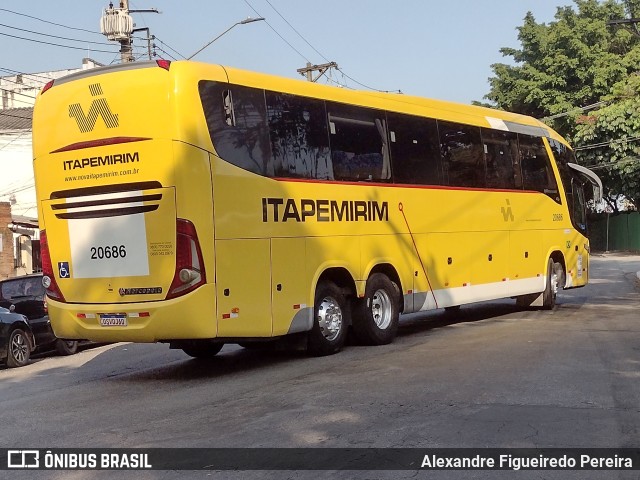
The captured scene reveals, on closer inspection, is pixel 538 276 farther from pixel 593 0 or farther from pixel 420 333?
pixel 593 0

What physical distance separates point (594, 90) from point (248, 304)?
133 feet

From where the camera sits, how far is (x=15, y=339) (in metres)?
13.1

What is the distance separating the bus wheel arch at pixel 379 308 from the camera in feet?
39.0

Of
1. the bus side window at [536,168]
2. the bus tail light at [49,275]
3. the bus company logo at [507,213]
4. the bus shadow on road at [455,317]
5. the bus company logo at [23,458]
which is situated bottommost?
the bus shadow on road at [455,317]

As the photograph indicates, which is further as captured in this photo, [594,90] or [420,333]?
[594,90]

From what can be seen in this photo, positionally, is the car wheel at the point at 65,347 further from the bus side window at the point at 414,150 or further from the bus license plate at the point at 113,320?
the bus side window at the point at 414,150

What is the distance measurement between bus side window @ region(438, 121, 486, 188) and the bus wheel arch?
7.97 ft

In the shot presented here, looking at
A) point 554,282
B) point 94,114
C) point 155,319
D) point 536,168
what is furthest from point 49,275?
point 554,282

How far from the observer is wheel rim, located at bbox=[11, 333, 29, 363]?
13.0 meters

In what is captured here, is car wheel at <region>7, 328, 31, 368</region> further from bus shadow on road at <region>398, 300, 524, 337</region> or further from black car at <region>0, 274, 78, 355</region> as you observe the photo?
bus shadow on road at <region>398, 300, 524, 337</region>

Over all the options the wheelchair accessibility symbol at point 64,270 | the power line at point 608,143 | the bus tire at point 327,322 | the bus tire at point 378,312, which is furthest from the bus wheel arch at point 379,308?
the power line at point 608,143

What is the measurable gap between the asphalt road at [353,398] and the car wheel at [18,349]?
1.22 ft

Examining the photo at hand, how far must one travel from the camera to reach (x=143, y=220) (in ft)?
30.4

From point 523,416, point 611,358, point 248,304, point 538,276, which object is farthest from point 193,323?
point 538,276
